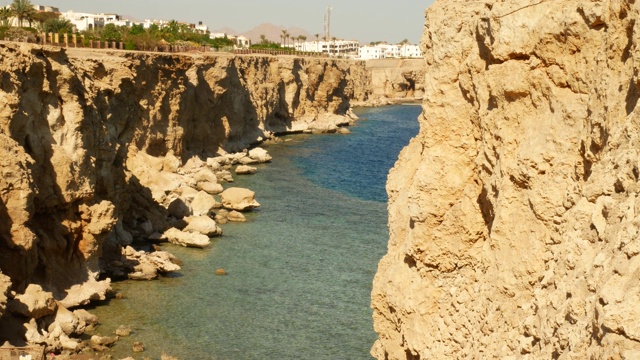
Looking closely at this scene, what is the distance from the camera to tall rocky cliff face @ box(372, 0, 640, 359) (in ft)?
29.2

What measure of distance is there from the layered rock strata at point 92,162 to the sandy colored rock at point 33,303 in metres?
0.34

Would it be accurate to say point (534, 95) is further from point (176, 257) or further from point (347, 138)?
point (347, 138)

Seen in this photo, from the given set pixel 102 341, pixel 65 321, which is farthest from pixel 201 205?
pixel 102 341

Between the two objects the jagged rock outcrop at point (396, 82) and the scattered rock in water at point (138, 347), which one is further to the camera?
the jagged rock outcrop at point (396, 82)

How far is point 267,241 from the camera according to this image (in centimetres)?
4991

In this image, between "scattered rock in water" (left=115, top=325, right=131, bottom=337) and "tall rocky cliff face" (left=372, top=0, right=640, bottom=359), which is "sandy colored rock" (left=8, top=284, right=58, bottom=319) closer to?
"scattered rock in water" (left=115, top=325, right=131, bottom=337)

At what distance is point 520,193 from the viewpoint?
1215 cm

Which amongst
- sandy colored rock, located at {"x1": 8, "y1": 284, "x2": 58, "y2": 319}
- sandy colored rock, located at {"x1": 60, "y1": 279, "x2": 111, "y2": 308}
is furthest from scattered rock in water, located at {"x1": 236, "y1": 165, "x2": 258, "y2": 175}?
sandy colored rock, located at {"x1": 8, "y1": 284, "x2": 58, "y2": 319}

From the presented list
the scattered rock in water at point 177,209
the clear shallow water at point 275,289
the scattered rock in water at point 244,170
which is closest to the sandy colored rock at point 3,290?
the clear shallow water at point 275,289

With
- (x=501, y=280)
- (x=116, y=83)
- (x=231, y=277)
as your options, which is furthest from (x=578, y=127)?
(x=116, y=83)

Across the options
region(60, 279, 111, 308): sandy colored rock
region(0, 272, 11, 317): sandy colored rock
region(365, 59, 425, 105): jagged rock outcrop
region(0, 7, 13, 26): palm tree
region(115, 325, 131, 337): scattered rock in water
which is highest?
region(0, 7, 13, 26): palm tree

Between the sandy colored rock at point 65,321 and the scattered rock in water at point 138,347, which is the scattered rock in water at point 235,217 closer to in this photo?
the sandy colored rock at point 65,321

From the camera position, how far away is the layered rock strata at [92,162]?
1319 inches

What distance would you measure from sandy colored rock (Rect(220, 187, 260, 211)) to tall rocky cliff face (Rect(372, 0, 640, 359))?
4021 centimetres
